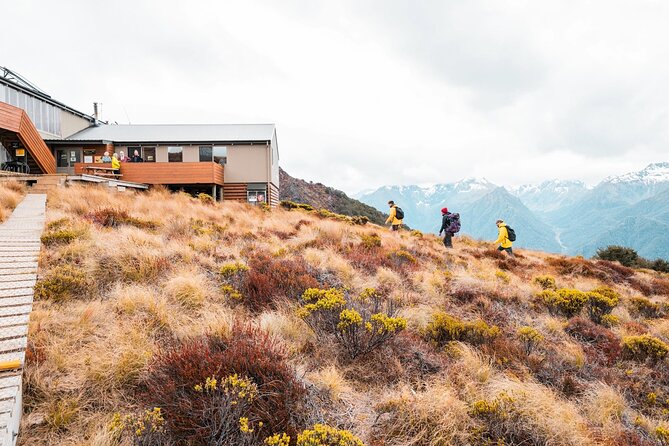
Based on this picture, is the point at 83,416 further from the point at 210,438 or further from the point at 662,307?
the point at 662,307

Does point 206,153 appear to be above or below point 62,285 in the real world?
above

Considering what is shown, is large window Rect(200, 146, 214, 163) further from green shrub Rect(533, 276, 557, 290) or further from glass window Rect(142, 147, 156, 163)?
green shrub Rect(533, 276, 557, 290)

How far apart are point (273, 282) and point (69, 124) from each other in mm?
27463

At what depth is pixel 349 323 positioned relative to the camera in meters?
4.36

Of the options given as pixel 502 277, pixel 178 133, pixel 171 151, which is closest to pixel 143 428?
pixel 502 277

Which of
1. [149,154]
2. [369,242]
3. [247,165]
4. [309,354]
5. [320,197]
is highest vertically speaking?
[149,154]

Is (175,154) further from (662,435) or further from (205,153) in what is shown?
(662,435)

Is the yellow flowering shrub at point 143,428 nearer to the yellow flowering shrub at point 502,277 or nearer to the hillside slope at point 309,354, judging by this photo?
the hillside slope at point 309,354

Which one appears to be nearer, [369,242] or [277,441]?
[277,441]

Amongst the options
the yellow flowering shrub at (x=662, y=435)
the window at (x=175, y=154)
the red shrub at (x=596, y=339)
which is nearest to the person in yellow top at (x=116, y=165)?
the window at (x=175, y=154)

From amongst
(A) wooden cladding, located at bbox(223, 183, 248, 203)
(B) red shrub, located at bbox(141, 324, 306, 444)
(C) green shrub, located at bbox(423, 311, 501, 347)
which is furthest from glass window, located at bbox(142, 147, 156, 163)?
(C) green shrub, located at bbox(423, 311, 501, 347)

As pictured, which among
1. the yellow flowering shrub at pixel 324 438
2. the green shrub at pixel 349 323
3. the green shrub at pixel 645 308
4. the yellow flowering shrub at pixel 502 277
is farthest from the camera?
the yellow flowering shrub at pixel 502 277

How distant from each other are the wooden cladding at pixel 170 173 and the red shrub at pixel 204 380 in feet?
62.7

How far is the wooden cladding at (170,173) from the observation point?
66.9 feet
